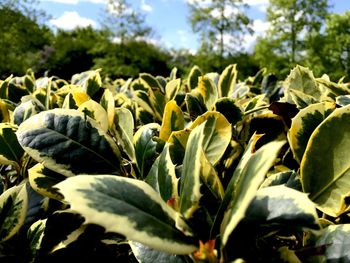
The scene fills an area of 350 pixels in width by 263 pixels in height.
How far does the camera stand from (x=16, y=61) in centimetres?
2170

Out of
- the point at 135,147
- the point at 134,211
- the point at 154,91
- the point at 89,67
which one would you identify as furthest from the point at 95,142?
the point at 89,67

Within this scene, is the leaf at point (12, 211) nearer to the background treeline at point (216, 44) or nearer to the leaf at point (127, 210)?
the leaf at point (127, 210)

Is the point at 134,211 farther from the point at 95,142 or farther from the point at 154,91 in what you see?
the point at 154,91

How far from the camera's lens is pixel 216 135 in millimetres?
921

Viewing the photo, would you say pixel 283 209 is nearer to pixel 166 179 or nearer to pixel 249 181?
pixel 249 181

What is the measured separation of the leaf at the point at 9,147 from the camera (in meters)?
1.07

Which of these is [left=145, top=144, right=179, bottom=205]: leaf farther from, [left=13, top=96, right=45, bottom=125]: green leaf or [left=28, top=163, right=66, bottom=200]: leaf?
[left=13, top=96, right=45, bottom=125]: green leaf

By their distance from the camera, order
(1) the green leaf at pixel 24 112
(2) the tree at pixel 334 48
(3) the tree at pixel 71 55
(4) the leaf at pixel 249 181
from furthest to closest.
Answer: (3) the tree at pixel 71 55
(2) the tree at pixel 334 48
(1) the green leaf at pixel 24 112
(4) the leaf at pixel 249 181

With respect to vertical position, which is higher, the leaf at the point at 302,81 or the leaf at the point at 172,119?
the leaf at the point at 302,81

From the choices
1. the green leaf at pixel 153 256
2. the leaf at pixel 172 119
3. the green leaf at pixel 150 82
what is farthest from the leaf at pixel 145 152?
the green leaf at pixel 150 82

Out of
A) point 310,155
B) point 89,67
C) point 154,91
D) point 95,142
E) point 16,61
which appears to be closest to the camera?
point 310,155

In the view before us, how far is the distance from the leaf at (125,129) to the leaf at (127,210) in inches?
16.6

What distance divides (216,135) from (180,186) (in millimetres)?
246

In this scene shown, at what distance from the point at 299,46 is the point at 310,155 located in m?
23.4
